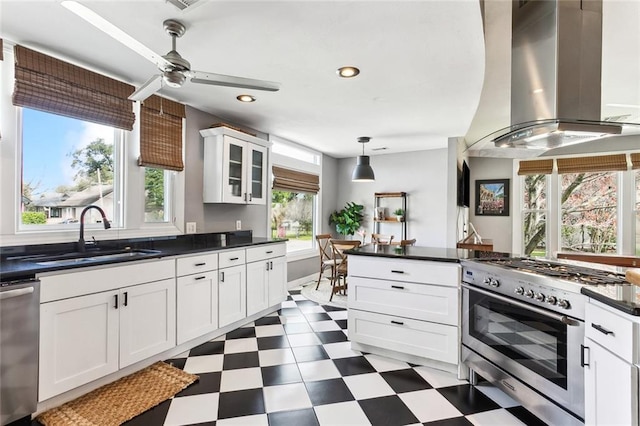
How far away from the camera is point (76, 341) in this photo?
1851 mm

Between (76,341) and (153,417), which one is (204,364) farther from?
(76,341)

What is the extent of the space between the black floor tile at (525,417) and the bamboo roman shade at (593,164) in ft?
15.2

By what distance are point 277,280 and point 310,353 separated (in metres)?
1.17

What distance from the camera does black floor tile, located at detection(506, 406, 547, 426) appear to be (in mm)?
1749

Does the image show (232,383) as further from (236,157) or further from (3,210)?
(236,157)

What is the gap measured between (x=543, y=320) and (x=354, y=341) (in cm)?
146

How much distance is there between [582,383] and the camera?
1.40 meters

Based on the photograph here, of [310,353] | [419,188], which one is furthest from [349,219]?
[310,353]

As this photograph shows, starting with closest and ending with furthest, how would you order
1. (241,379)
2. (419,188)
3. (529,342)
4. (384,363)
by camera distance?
(529,342)
(241,379)
(384,363)
(419,188)

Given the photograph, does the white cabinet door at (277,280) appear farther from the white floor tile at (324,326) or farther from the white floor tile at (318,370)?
the white floor tile at (318,370)

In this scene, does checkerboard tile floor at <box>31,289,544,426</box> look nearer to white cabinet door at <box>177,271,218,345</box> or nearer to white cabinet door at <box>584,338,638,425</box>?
white cabinet door at <box>177,271,218,345</box>

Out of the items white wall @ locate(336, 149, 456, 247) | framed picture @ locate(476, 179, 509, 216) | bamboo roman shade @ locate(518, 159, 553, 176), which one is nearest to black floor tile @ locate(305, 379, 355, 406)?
white wall @ locate(336, 149, 456, 247)

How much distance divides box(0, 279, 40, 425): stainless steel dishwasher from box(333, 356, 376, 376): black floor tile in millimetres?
1853

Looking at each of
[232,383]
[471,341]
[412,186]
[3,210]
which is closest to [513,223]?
[412,186]
